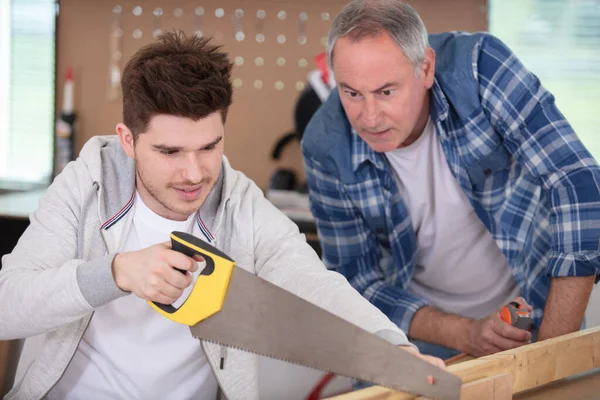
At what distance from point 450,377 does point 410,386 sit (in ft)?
0.23

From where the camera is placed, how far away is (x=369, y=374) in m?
1.24

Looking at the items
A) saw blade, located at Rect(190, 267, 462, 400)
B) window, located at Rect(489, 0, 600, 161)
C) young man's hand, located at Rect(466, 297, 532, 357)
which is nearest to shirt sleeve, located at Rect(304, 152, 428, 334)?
young man's hand, located at Rect(466, 297, 532, 357)

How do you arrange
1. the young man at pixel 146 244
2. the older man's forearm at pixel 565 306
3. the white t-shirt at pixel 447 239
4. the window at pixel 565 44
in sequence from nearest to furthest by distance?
the young man at pixel 146 244 < the older man's forearm at pixel 565 306 < the white t-shirt at pixel 447 239 < the window at pixel 565 44

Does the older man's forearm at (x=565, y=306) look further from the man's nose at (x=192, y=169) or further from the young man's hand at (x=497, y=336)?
the man's nose at (x=192, y=169)

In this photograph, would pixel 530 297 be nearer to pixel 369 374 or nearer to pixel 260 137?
pixel 369 374

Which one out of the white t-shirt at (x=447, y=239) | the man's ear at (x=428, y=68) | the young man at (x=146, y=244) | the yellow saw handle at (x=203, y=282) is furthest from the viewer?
the white t-shirt at (x=447, y=239)

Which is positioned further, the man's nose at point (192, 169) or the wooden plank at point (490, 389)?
the man's nose at point (192, 169)

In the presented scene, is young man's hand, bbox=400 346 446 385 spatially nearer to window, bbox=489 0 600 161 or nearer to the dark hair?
the dark hair

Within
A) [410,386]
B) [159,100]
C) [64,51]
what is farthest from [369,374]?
[64,51]

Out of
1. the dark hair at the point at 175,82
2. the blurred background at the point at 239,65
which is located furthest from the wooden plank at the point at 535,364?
the blurred background at the point at 239,65

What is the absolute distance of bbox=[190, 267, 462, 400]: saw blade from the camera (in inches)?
48.1

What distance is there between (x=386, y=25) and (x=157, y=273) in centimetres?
82

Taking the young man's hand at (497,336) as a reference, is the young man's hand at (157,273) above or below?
above

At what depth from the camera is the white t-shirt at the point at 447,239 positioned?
191 centimetres
